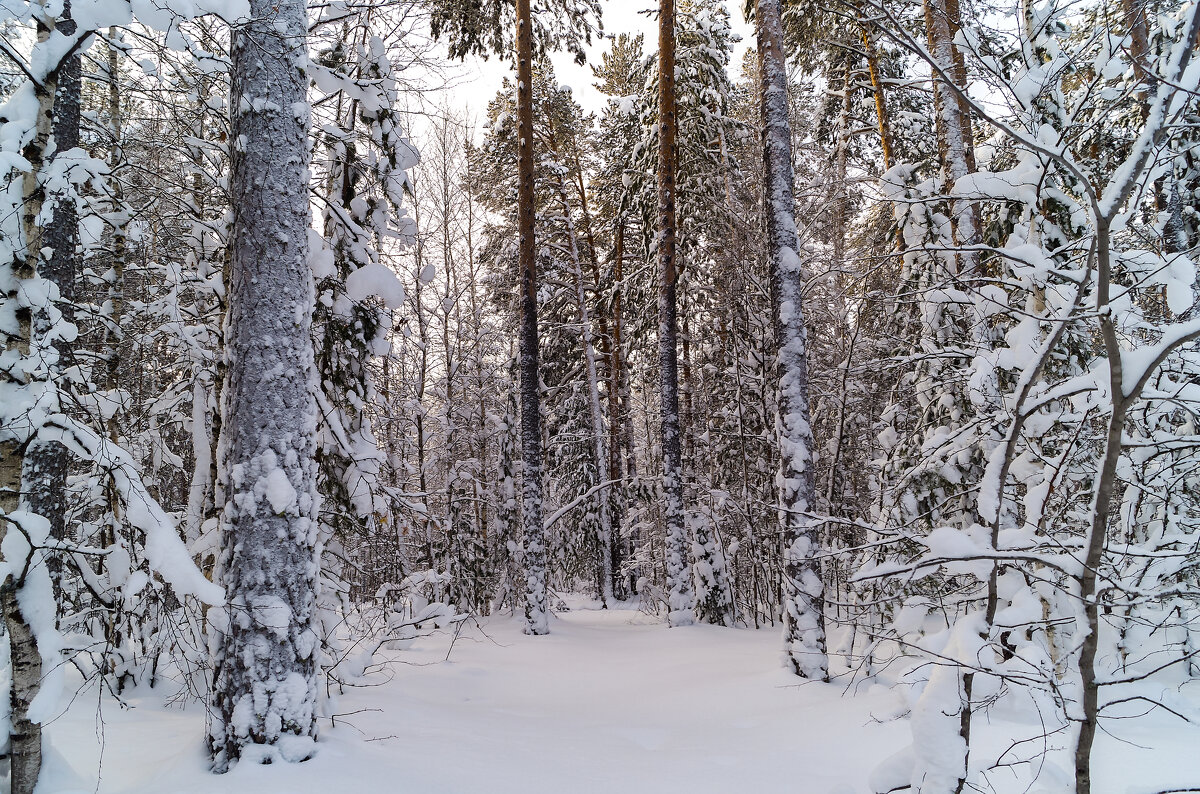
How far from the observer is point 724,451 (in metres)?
13.0

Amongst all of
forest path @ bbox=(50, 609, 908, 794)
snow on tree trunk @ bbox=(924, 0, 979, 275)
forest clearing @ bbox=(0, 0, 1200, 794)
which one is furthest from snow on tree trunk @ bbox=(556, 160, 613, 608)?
snow on tree trunk @ bbox=(924, 0, 979, 275)

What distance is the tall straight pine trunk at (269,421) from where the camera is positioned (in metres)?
3.31

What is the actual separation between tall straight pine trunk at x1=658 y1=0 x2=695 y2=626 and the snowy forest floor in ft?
6.92

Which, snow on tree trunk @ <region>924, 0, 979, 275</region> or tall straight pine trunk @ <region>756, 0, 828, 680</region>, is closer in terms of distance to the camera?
tall straight pine trunk @ <region>756, 0, 828, 680</region>

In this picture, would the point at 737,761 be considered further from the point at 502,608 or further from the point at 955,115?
the point at 502,608

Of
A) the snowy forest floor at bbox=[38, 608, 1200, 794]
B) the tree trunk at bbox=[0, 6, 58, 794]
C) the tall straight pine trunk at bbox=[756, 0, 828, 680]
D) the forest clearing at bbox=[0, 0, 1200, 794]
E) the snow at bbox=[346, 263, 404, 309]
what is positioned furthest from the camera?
the tall straight pine trunk at bbox=[756, 0, 828, 680]

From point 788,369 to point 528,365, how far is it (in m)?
4.81

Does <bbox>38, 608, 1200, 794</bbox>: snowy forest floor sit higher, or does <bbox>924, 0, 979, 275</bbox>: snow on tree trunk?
<bbox>924, 0, 979, 275</bbox>: snow on tree trunk

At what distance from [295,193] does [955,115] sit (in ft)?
22.6

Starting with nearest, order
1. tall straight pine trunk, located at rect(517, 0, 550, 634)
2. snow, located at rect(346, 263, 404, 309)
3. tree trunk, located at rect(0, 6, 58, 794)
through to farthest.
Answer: tree trunk, located at rect(0, 6, 58, 794), snow, located at rect(346, 263, 404, 309), tall straight pine trunk, located at rect(517, 0, 550, 634)

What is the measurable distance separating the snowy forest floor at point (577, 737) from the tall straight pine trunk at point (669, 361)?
83.1 inches

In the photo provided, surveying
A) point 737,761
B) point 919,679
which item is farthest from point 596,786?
point 919,679

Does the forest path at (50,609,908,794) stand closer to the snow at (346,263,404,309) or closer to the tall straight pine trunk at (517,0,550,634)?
the tall straight pine trunk at (517,0,550,634)

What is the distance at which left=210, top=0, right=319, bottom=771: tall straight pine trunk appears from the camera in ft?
10.9
